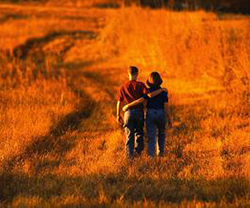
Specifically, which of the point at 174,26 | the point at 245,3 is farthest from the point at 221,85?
the point at 245,3

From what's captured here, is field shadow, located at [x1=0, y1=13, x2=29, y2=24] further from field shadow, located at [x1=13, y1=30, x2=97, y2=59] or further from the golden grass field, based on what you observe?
the golden grass field

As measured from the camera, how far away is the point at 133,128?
21.0ft

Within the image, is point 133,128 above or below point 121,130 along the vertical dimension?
above

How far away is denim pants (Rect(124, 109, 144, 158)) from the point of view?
633 cm

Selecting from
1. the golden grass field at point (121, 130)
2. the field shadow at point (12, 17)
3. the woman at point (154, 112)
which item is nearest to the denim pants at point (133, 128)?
the woman at point (154, 112)

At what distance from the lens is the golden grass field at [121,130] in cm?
513

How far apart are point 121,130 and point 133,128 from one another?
5.22ft

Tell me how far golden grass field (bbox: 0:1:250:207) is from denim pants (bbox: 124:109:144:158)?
204mm

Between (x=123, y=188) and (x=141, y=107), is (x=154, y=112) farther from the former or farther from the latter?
(x=123, y=188)

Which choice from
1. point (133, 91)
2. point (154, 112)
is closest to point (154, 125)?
point (154, 112)

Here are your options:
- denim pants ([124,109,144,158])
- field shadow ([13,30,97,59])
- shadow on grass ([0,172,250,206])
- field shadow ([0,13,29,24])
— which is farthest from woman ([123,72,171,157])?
field shadow ([0,13,29,24])

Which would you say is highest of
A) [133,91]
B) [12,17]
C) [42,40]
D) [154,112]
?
[12,17]

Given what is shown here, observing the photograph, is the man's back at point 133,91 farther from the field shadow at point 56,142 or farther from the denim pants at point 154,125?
the field shadow at point 56,142

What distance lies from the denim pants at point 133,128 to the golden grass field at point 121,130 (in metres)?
0.20
